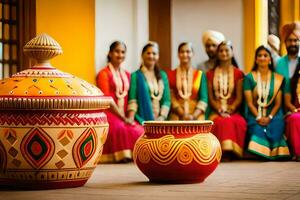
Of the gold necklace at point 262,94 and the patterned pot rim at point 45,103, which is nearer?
the patterned pot rim at point 45,103

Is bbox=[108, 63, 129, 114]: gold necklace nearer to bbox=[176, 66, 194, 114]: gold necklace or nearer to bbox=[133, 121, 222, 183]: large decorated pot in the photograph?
bbox=[176, 66, 194, 114]: gold necklace

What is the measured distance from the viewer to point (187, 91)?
27.3 ft

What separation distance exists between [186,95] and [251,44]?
5.70 ft

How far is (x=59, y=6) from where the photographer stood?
308 inches

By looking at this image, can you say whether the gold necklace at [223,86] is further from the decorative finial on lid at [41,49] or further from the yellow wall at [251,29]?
the decorative finial on lid at [41,49]

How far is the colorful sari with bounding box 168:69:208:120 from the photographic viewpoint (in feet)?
27.0

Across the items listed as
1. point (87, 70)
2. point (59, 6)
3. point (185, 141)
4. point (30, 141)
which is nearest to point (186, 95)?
point (87, 70)

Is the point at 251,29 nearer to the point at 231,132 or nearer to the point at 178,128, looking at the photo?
the point at 231,132

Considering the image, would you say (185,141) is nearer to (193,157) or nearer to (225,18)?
(193,157)

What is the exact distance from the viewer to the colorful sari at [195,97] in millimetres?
8219

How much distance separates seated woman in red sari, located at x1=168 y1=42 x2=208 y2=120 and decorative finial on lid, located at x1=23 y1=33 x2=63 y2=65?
3594mm

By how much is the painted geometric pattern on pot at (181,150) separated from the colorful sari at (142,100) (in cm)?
313

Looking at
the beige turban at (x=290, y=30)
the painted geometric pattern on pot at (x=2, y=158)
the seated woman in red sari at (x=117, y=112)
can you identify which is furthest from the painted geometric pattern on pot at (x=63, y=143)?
the beige turban at (x=290, y=30)

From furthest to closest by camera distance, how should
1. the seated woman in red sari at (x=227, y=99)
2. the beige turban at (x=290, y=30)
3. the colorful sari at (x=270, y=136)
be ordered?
the beige turban at (x=290, y=30)
the seated woman in red sari at (x=227, y=99)
the colorful sari at (x=270, y=136)
